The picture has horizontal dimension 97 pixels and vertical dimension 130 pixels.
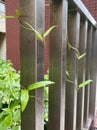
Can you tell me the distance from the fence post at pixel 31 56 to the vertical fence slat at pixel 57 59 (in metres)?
0.24

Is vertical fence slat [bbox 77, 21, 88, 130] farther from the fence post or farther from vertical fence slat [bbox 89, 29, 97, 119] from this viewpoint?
the fence post

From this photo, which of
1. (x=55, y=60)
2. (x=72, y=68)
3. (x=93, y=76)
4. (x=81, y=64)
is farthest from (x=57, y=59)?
(x=93, y=76)

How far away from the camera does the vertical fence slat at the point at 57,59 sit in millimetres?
894

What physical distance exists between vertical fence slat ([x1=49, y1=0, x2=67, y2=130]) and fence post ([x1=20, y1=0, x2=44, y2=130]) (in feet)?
0.80

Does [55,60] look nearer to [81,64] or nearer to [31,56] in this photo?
[31,56]

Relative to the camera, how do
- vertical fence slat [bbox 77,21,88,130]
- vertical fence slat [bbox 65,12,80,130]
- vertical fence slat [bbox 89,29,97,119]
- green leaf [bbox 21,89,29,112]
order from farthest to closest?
vertical fence slat [bbox 89,29,97,119] < vertical fence slat [bbox 77,21,88,130] < vertical fence slat [bbox 65,12,80,130] < green leaf [bbox 21,89,29,112]

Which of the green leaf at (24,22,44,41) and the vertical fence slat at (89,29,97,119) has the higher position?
the green leaf at (24,22,44,41)

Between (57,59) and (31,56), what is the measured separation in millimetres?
294

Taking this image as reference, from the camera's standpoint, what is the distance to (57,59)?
0.91 metres

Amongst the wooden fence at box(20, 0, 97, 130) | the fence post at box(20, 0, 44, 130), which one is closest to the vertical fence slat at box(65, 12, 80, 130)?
the wooden fence at box(20, 0, 97, 130)

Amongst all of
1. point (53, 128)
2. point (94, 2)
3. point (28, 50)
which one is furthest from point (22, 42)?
point (94, 2)

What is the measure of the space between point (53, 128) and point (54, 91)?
202 mm

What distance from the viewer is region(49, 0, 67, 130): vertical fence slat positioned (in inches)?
35.2

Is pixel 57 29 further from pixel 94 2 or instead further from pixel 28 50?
pixel 94 2
